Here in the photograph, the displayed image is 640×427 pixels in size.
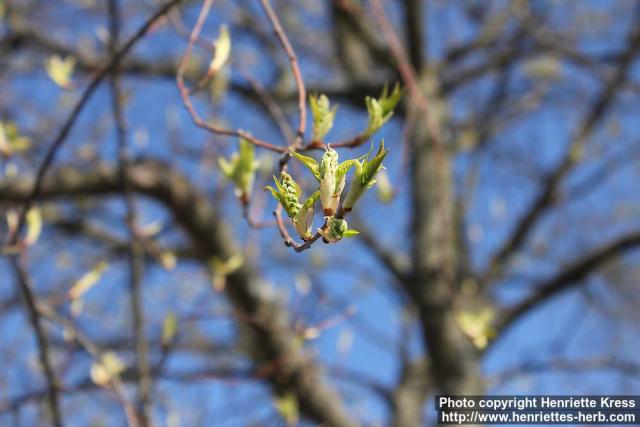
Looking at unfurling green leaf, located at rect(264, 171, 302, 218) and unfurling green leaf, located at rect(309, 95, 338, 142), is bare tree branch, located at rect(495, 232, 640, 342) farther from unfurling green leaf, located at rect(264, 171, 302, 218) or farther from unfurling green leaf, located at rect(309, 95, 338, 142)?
unfurling green leaf, located at rect(264, 171, 302, 218)

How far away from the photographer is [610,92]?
2.61m

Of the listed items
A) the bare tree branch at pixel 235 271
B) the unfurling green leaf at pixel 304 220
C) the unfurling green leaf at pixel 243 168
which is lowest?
the unfurling green leaf at pixel 304 220

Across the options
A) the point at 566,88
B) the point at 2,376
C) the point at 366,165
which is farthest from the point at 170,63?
the point at 366,165

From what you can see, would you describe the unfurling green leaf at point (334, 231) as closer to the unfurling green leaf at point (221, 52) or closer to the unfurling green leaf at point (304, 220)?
the unfurling green leaf at point (304, 220)

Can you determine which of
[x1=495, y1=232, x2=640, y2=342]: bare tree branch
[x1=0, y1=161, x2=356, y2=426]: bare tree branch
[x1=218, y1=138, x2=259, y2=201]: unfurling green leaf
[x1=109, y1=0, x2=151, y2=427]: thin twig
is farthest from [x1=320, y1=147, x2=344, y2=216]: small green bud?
[x1=495, y1=232, x2=640, y2=342]: bare tree branch

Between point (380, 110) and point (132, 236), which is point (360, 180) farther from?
point (132, 236)

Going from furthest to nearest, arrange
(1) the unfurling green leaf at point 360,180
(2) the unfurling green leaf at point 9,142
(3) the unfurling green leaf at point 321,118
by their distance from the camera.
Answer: (2) the unfurling green leaf at point 9,142
(3) the unfurling green leaf at point 321,118
(1) the unfurling green leaf at point 360,180

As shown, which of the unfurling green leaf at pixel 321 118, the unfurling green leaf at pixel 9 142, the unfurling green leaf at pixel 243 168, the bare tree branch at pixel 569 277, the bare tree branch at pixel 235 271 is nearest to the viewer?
the unfurling green leaf at pixel 321 118

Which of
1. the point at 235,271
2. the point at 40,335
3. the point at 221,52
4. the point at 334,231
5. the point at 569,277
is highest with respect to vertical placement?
the point at 569,277

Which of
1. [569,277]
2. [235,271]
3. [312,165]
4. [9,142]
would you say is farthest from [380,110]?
[569,277]

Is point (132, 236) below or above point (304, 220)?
above

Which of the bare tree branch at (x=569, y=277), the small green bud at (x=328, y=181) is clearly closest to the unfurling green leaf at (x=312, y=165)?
the small green bud at (x=328, y=181)

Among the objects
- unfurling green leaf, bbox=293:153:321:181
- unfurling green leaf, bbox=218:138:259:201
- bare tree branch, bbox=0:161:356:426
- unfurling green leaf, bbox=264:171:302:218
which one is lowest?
unfurling green leaf, bbox=264:171:302:218

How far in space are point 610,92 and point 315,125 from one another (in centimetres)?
230
